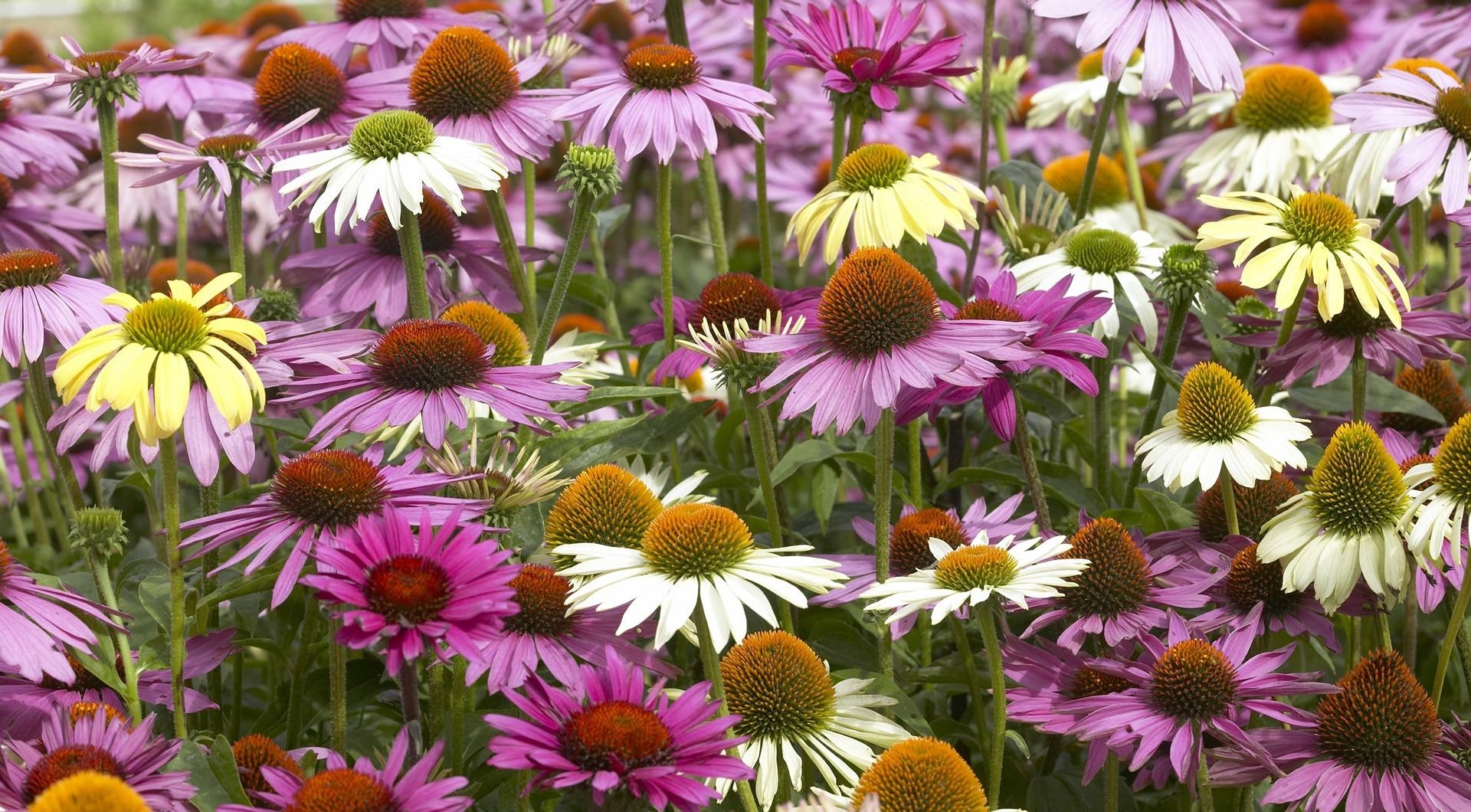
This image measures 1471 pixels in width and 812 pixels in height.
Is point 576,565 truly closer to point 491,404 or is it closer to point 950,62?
point 491,404

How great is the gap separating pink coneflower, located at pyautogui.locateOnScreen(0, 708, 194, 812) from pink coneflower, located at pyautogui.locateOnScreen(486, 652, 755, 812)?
1.04 ft

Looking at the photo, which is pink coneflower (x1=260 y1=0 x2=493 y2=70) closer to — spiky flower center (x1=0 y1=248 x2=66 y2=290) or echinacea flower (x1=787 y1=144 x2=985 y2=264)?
spiky flower center (x1=0 y1=248 x2=66 y2=290)

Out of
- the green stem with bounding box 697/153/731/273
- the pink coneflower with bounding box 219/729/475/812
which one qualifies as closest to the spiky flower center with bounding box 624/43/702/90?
the green stem with bounding box 697/153/731/273

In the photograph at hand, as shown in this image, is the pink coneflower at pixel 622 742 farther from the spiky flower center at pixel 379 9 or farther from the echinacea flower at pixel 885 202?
the spiky flower center at pixel 379 9

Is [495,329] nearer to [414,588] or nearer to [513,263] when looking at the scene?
[513,263]

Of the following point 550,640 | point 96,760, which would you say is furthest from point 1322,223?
point 96,760

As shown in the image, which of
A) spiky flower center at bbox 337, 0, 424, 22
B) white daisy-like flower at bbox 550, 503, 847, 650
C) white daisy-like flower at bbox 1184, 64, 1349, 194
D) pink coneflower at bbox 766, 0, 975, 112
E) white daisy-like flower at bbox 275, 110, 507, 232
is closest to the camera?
white daisy-like flower at bbox 550, 503, 847, 650

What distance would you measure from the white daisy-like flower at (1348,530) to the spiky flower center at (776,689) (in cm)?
52

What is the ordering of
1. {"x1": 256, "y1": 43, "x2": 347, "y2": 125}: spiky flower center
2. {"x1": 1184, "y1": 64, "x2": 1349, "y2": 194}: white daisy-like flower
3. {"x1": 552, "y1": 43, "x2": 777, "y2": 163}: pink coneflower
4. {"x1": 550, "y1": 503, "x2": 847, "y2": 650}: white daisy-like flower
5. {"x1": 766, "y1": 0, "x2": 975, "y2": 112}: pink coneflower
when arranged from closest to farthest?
{"x1": 550, "y1": 503, "x2": 847, "y2": 650}: white daisy-like flower, {"x1": 552, "y1": 43, "x2": 777, "y2": 163}: pink coneflower, {"x1": 766, "y1": 0, "x2": 975, "y2": 112}: pink coneflower, {"x1": 256, "y1": 43, "x2": 347, "y2": 125}: spiky flower center, {"x1": 1184, "y1": 64, "x2": 1349, "y2": 194}: white daisy-like flower

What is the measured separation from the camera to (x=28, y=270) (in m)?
1.82

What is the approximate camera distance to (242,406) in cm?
138

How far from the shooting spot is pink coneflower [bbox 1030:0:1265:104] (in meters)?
1.92

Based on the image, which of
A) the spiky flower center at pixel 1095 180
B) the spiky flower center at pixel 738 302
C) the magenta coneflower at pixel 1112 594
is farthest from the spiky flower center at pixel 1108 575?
the spiky flower center at pixel 1095 180

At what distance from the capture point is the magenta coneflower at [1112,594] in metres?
1.61
